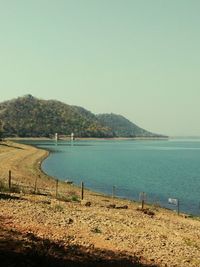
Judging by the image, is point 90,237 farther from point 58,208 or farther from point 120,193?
point 120,193

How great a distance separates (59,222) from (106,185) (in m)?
57.3

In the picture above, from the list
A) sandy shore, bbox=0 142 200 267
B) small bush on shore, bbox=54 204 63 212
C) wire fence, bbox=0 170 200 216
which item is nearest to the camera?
sandy shore, bbox=0 142 200 267

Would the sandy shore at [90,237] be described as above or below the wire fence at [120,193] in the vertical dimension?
above

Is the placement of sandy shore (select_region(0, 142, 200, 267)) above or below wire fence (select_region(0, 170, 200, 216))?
above

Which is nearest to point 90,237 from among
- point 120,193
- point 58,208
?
point 58,208

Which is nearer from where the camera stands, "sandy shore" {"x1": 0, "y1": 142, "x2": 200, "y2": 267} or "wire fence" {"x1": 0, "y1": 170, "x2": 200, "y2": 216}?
"sandy shore" {"x1": 0, "y1": 142, "x2": 200, "y2": 267}

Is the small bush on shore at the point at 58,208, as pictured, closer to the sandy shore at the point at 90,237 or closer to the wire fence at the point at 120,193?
the sandy shore at the point at 90,237

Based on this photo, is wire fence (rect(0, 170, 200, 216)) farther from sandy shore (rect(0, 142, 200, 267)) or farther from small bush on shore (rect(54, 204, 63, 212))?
sandy shore (rect(0, 142, 200, 267))

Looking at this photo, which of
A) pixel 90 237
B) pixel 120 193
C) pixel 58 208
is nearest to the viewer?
pixel 90 237

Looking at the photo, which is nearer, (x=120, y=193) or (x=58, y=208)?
(x=58, y=208)

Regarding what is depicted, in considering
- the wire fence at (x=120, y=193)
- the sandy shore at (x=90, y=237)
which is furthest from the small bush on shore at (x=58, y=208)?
the wire fence at (x=120, y=193)

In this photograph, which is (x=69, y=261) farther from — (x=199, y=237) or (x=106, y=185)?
(x=106, y=185)

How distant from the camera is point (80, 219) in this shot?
29547 mm

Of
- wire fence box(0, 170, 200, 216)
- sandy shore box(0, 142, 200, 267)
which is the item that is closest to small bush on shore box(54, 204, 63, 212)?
sandy shore box(0, 142, 200, 267)
